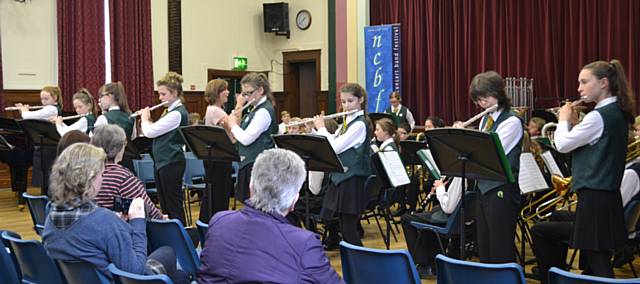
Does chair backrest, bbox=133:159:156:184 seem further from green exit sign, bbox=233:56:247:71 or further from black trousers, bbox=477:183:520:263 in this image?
green exit sign, bbox=233:56:247:71

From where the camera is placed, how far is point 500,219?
427 centimetres

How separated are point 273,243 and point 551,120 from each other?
280 inches

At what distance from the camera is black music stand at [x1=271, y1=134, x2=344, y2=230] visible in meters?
4.89

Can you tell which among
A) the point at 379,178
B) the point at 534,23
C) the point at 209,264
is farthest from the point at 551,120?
the point at 209,264

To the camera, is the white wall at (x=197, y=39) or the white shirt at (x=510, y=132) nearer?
the white shirt at (x=510, y=132)

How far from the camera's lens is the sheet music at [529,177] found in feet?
15.0

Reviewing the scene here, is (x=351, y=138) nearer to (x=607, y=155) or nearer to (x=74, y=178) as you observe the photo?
(x=607, y=155)

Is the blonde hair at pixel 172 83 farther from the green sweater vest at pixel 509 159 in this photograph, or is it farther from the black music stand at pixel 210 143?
the green sweater vest at pixel 509 159

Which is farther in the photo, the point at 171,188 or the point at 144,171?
the point at 144,171

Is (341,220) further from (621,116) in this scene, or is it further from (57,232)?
(57,232)

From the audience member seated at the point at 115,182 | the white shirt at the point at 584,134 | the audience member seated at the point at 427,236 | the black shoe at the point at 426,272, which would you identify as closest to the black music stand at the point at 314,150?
the audience member seated at the point at 427,236

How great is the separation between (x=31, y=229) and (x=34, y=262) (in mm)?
4414

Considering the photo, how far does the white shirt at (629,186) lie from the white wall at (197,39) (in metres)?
9.29

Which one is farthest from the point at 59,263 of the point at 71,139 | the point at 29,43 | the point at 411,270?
the point at 29,43
